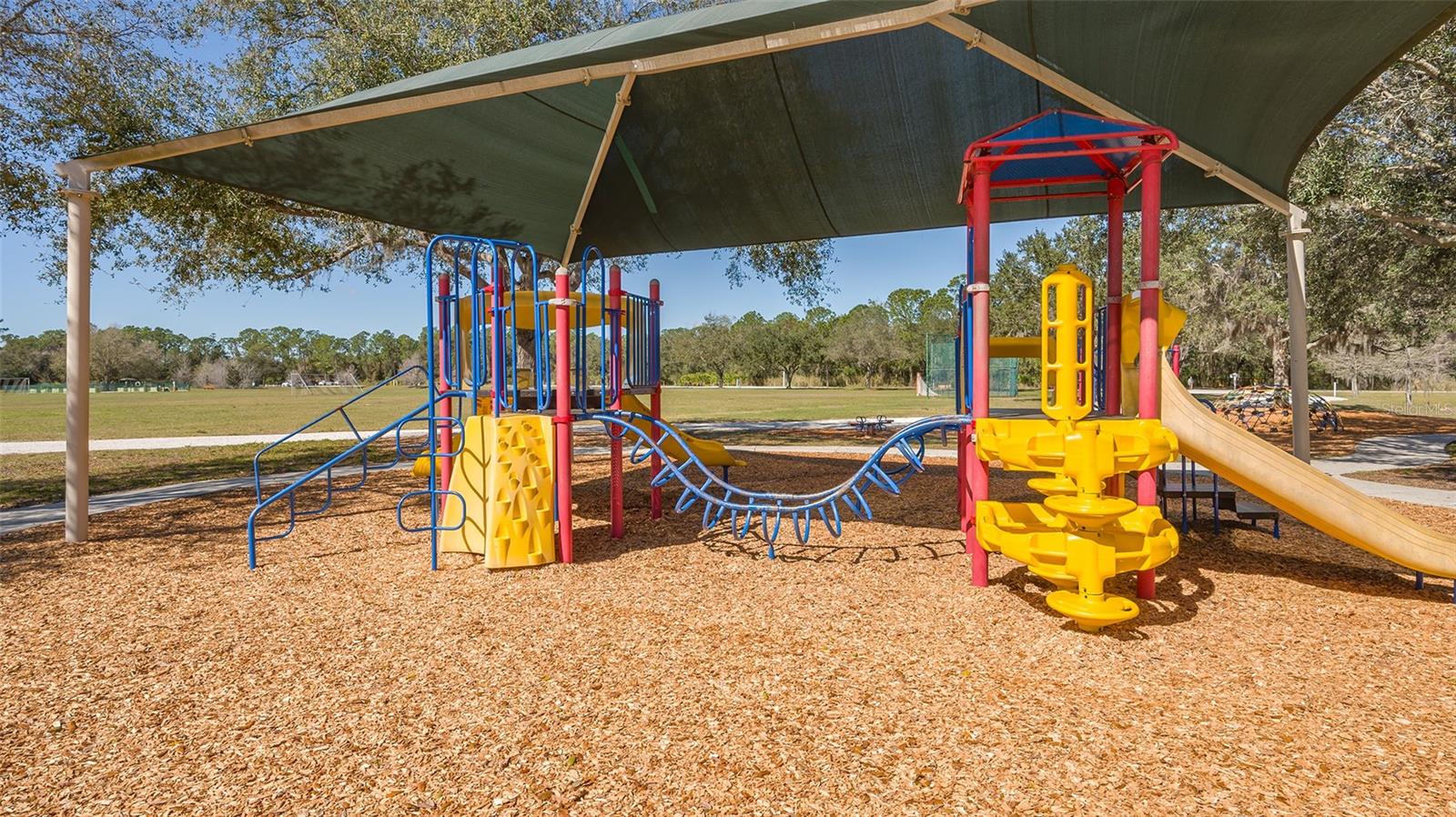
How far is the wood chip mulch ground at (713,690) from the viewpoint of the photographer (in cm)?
255

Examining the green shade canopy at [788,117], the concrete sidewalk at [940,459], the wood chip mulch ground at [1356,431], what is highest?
the green shade canopy at [788,117]

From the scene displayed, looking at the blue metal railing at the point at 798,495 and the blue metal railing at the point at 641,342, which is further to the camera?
the blue metal railing at the point at 641,342

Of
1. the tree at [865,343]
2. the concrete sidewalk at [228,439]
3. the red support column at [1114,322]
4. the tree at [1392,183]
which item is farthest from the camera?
the tree at [865,343]

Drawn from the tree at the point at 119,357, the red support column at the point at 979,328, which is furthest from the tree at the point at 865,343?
the tree at the point at 119,357

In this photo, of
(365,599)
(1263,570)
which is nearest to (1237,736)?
(1263,570)

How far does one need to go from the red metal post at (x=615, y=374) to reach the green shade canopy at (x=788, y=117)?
1.93 m

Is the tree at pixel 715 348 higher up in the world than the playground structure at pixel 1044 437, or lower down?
higher up

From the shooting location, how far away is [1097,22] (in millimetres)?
4613

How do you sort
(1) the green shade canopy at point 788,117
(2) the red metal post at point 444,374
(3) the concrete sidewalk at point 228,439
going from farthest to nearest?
(3) the concrete sidewalk at point 228,439
(2) the red metal post at point 444,374
(1) the green shade canopy at point 788,117

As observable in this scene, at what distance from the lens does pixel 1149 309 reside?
183 inches

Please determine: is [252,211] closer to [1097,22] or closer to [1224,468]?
[1097,22]

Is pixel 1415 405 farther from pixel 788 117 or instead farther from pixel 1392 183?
pixel 788 117

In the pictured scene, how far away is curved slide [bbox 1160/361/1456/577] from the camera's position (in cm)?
443

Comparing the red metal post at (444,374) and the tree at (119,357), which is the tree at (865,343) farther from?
the tree at (119,357)
